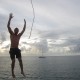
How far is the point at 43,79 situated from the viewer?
548 ft

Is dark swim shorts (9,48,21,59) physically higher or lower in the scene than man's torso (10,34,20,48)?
lower

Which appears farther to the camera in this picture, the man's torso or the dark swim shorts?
the dark swim shorts

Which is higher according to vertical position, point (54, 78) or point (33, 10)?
point (33, 10)

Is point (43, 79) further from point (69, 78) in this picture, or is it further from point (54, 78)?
point (69, 78)

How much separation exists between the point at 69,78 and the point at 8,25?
521 ft

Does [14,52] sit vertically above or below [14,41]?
below

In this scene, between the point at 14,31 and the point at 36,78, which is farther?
the point at 36,78

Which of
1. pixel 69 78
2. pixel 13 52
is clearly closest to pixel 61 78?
pixel 69 78

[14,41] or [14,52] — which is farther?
[14,52]

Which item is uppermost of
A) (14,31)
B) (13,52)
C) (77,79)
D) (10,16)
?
(10,16)

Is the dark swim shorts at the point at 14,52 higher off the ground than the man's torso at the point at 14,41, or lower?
lower

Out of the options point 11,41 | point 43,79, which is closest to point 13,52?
point 11,41

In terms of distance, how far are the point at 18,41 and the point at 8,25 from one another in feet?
5.05

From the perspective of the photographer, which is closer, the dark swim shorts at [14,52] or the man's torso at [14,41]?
the man's torso at [14,41]
